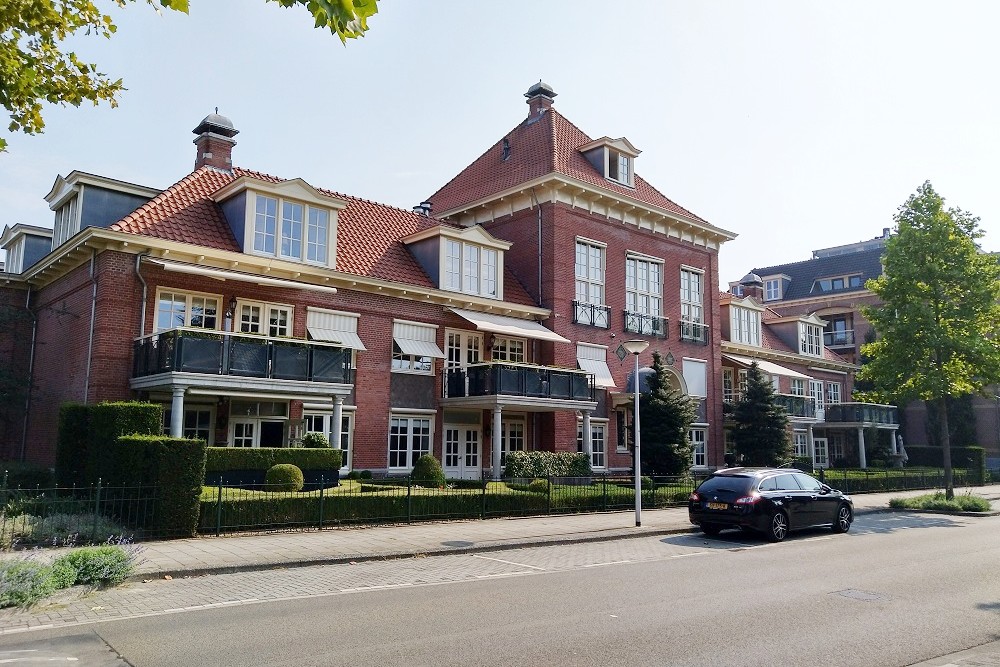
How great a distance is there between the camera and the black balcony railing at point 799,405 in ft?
129

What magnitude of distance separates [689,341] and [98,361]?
24102 mm

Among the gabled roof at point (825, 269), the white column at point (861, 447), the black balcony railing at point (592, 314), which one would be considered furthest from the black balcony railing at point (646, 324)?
the gabled roof at point (825, 269)

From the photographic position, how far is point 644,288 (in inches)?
1304

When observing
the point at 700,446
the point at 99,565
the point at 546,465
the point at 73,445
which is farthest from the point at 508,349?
the point at 99,565

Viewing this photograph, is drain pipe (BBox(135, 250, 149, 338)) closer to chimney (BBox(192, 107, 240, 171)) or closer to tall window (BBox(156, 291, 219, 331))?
tall window (BBox(156, 291, 219, 331))

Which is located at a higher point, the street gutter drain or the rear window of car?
the rear window of car

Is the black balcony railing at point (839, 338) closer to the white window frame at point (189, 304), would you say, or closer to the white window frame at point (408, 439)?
the white window frame at point (408, 439)

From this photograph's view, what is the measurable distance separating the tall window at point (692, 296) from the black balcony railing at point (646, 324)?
70.0 inches

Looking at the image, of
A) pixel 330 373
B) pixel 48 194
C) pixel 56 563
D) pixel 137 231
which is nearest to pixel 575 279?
pixel 330 373

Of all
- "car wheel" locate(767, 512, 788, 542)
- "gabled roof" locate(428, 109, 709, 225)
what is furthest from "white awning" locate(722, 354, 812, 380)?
"car wheel" locate(767, 512, 788, 542)

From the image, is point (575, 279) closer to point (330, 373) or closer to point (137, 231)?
point (330, 373)

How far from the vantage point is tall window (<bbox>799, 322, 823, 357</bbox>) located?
46.7 metres

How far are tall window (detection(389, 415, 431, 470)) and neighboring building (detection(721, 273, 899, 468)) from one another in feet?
59.9

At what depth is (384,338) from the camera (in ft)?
82.0
